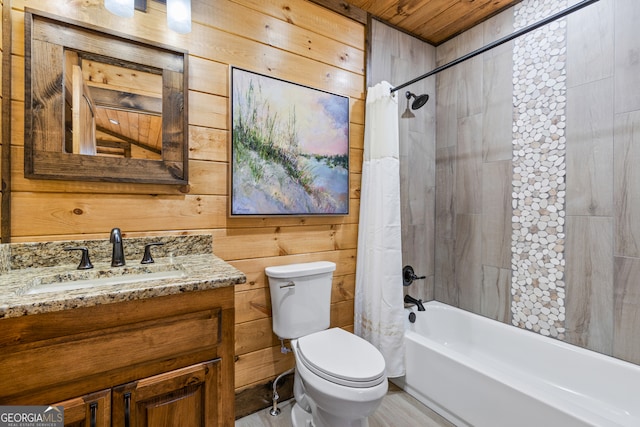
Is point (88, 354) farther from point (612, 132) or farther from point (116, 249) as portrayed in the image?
point (612, 132)

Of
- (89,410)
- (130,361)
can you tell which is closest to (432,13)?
(130,361)

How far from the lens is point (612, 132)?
1.54 meters

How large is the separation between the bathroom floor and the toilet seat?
20.0 inches

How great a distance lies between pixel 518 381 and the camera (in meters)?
1.37

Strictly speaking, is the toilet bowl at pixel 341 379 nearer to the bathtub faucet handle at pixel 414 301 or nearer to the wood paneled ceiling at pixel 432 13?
the bathtub faucet handle at pixel 414 301

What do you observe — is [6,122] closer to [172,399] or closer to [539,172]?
[172,399]

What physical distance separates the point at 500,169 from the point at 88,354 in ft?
7.67

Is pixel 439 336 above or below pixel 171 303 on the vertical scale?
below

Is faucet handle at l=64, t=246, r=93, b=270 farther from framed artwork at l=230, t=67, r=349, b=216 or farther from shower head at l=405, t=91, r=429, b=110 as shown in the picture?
shower head at l=405, t=91, r=429, b=110

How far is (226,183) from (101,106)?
0.62 meters

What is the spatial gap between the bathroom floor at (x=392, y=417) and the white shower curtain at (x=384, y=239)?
0.17 m

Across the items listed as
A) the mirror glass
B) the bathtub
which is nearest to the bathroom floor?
the bathtub

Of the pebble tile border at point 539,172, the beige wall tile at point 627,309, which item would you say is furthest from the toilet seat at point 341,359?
the beige wall tile at point 627,309

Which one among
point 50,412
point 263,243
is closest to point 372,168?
point 263,243
